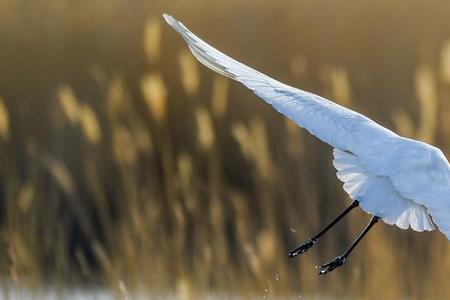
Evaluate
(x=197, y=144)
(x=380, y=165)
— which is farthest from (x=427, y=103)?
(x=380, y=165)

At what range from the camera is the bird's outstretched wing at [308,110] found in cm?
342

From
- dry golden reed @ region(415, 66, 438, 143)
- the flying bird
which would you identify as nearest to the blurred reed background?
dry golden reed @ region(415, 66, 438, 143)

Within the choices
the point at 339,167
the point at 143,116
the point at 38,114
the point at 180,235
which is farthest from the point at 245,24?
the point at 339,167

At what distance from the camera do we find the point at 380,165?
334 centimetres

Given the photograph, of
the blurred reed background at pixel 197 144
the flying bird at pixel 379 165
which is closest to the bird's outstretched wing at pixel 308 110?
the flying bird at pixel 379 165

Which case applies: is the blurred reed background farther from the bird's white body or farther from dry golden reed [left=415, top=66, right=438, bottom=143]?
the bird's white body

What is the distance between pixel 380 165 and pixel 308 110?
0.94ft

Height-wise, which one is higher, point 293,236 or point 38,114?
point 38,114

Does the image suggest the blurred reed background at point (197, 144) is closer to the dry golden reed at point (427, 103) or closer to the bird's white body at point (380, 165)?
the dry golden reed at point (427, 103)

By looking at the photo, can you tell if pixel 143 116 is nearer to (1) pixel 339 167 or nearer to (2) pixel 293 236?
(2) pixel 293 236

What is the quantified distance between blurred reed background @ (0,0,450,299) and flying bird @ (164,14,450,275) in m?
1.09

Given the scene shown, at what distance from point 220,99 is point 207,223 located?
78cm

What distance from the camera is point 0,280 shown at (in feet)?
16.0

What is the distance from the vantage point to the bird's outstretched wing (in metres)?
3.42
